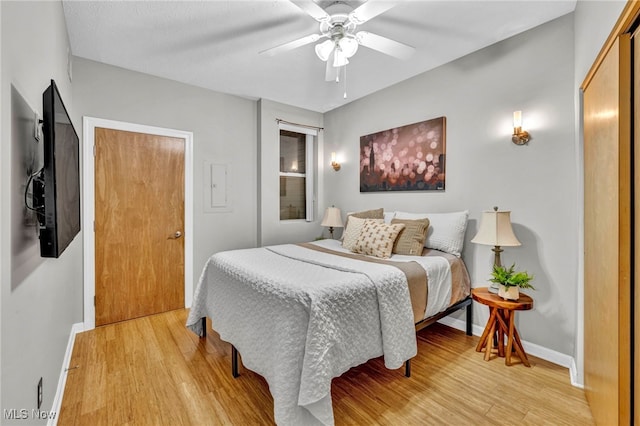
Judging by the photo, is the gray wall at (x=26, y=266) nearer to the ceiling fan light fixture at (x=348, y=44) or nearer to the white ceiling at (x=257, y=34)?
the white ceiling at (x=257, y=34)

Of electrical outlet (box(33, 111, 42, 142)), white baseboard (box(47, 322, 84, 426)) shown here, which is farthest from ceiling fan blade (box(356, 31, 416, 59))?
white baseboard (box(47, 322, 84, 426))

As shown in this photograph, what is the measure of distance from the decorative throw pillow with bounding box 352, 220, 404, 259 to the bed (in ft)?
0.39

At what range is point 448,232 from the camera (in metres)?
2.78

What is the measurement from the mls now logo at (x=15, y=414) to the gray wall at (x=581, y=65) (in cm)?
283

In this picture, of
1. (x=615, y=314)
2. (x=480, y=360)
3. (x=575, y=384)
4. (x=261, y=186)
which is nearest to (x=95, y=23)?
(x=261, y=186)

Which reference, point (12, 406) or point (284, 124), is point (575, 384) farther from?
point (284, 124)

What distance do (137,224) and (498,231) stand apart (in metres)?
3.44

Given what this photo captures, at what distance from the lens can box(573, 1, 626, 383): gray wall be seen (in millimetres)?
1624

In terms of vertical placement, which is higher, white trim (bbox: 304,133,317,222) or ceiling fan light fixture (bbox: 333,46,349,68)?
ceiling fan light fixture (bbox: 333,46,349,68)

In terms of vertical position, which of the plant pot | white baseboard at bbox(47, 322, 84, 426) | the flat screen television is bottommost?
white baseboard at bbox(47, 322, 84, 426)

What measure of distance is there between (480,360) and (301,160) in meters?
3.36

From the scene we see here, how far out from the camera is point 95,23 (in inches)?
91.4

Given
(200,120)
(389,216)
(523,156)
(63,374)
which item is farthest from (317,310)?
(200,120)

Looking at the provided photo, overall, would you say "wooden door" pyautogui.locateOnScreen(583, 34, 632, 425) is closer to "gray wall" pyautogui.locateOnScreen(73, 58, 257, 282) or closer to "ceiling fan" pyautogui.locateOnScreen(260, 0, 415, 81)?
"ceiling fan" pyautogui.locateOnScreen(260, 0, 415, 81)
